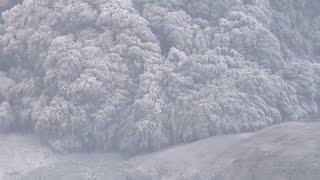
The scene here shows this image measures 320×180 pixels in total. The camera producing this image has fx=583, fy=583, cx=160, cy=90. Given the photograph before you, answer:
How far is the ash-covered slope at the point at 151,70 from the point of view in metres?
19.5

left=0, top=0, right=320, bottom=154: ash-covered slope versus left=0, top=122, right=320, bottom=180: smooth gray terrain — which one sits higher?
left=0, top=0, right=320, bottom=154: ash-covered slope

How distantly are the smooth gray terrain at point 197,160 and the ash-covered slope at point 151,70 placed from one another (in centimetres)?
50

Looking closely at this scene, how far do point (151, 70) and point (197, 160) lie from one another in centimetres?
378

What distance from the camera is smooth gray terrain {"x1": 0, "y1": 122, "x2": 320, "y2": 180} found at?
1700cm

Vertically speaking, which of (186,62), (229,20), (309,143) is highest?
(229,20)

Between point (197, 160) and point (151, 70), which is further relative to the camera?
point (151, 70)

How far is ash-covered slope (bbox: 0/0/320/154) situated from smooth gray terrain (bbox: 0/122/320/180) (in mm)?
500

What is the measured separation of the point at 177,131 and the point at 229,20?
523 cm

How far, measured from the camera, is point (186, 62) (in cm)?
2061

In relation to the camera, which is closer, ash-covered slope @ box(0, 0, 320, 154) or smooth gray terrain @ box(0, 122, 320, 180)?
smooth gray terrain @ box(0, 122, 320, 180)

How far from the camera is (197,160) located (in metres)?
18.4

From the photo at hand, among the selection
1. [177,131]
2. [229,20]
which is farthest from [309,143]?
[229,20]

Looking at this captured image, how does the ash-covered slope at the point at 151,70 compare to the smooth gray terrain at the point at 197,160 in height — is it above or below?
above

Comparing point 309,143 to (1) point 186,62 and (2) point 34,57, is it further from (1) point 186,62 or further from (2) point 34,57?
(2) point 34,57
